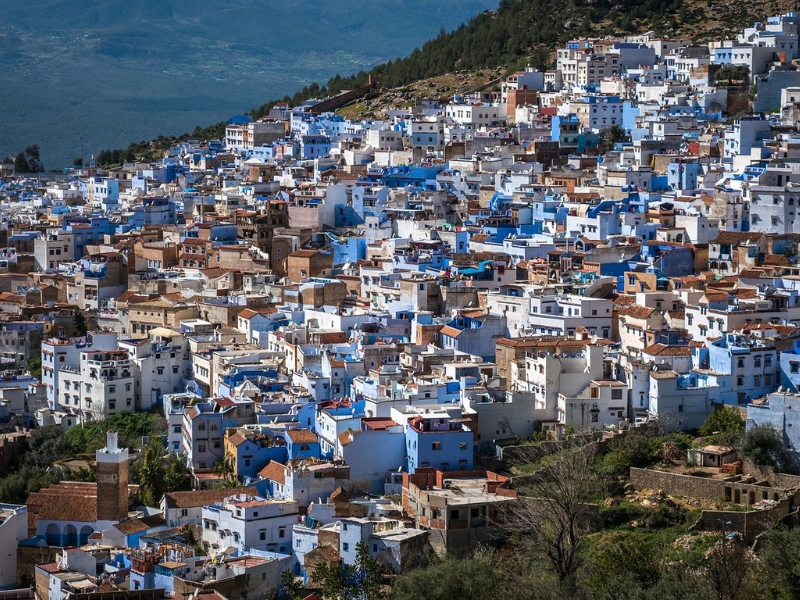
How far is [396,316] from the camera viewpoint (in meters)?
28.5

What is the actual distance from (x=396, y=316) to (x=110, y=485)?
6.75 meters

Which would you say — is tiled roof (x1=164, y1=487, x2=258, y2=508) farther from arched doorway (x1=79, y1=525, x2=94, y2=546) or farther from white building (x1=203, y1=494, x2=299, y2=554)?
arched doorway (x1=79, y1=525, x2=94, y2=546)

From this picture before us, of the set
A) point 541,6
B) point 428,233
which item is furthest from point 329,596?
point 541,6

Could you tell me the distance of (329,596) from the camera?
2034cm

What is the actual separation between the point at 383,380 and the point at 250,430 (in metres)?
1.98

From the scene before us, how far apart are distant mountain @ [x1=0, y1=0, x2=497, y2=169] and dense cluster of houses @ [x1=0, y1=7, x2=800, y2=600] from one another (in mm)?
29637

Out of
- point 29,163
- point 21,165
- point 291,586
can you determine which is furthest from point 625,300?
point 29,163

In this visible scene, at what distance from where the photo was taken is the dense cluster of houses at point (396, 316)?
22406 millimetres

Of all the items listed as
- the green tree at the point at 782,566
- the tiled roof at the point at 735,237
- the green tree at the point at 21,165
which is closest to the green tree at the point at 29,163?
the green tree at the point at 21,165

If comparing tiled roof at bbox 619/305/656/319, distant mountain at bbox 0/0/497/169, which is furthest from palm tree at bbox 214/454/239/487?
distant mountain at bbox 0/0/497/169

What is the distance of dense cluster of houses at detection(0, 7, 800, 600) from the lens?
22406mm

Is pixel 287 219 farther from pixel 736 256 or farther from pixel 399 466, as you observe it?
pixel 399 466

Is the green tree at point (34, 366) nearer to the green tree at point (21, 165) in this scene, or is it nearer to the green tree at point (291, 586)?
the green tree at point (291, 586)

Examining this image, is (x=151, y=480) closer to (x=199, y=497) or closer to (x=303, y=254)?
(x=199, y=497)
